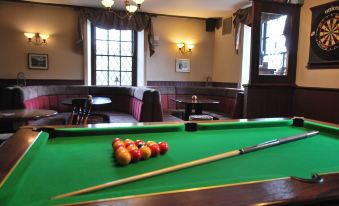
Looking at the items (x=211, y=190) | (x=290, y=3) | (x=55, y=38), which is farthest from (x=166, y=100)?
(x=211, y=190)

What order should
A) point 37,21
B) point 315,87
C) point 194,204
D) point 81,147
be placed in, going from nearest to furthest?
point 194,204 → point 81,147 → point 315,87 → point 37,21

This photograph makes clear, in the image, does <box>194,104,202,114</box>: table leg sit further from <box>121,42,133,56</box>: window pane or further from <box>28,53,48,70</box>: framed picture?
<box>28,53,48,70</box>: framed picture

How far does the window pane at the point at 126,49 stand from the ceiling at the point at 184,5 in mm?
987

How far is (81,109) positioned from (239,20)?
396 cm

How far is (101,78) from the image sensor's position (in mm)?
6848

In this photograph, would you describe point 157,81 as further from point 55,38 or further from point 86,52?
point 55,38

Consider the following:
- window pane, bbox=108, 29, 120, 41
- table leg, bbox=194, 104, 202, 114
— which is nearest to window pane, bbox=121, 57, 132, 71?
window pane, bbox=108, 29, 120, 41

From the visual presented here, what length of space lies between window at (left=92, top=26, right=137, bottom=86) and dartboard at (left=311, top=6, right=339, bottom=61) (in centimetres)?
443

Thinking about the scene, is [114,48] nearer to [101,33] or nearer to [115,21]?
[101,33]

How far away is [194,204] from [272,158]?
739mm

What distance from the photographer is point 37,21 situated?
615cm

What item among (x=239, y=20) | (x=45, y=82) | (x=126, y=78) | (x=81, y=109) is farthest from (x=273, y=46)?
(x=45, y=82)

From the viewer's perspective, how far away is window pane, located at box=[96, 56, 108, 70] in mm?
6785

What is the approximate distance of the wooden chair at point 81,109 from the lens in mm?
4035
